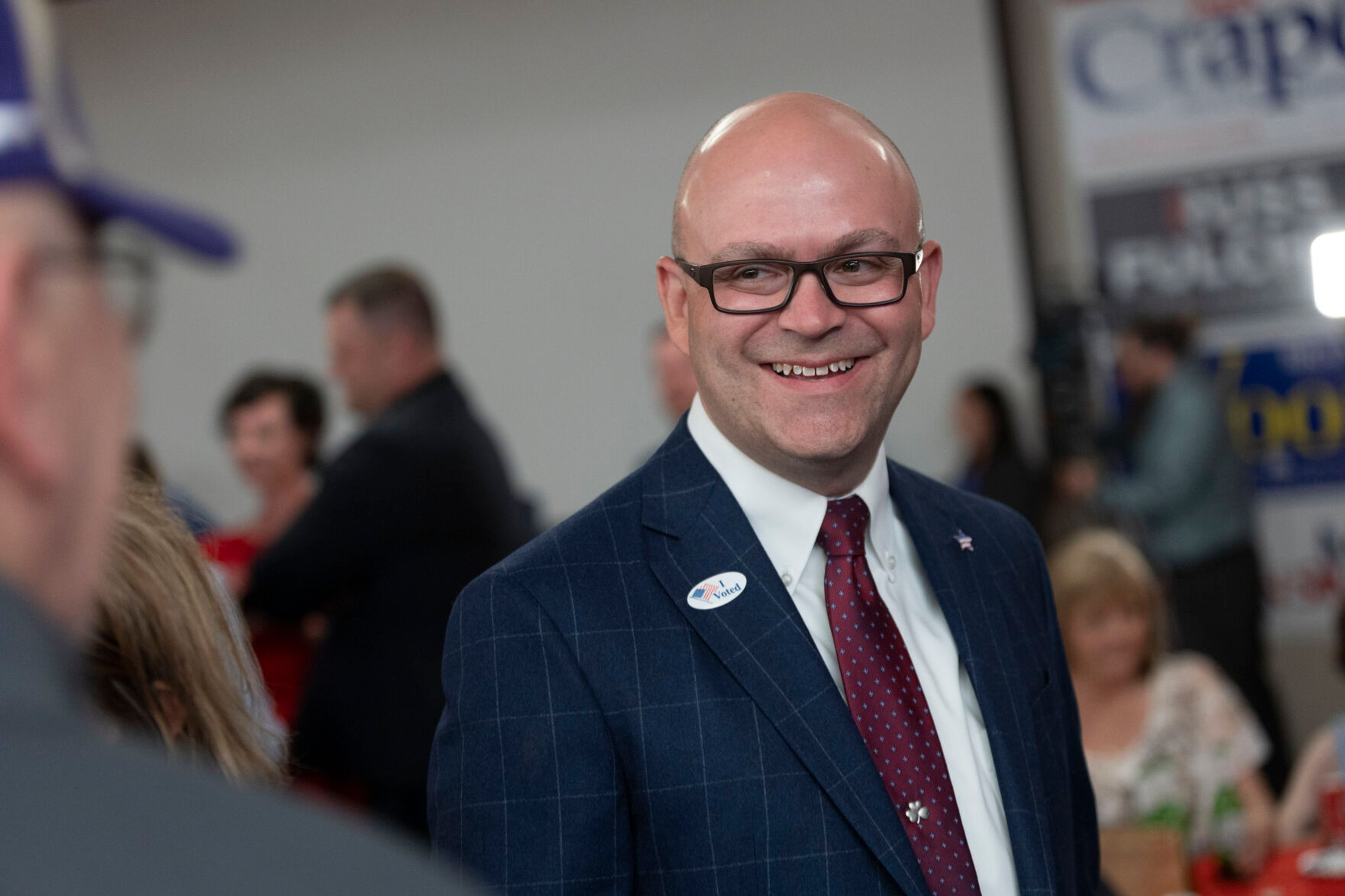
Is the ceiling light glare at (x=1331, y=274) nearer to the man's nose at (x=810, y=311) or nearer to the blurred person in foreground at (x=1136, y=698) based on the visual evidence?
the blurred person in foreground at (x=1136, y=698)

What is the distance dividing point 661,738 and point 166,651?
0.47 m

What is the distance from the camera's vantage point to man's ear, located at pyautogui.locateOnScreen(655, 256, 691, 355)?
4.81 ft

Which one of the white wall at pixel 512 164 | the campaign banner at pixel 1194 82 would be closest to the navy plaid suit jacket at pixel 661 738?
the white wall at pixel 512 164

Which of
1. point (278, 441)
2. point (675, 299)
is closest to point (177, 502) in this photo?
point (675, 299)

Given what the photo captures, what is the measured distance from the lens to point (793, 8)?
596 centimetres

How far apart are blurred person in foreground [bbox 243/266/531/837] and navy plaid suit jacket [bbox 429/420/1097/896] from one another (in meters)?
1.89

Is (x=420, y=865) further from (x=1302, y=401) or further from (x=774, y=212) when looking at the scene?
(x=1302, y=401)

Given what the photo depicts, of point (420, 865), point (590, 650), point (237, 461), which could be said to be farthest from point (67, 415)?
→ point (237, 461)

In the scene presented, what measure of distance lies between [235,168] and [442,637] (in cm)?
393

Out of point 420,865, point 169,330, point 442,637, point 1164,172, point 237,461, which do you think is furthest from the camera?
point 169,330

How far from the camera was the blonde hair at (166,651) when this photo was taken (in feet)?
4.38

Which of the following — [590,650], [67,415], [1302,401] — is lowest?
[1302,401]

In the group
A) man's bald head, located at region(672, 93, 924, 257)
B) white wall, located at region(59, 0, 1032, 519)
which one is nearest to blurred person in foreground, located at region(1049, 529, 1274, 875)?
man's bald head, located at region(672, 93, 924, 257)

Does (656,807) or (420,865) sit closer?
(420,865)
